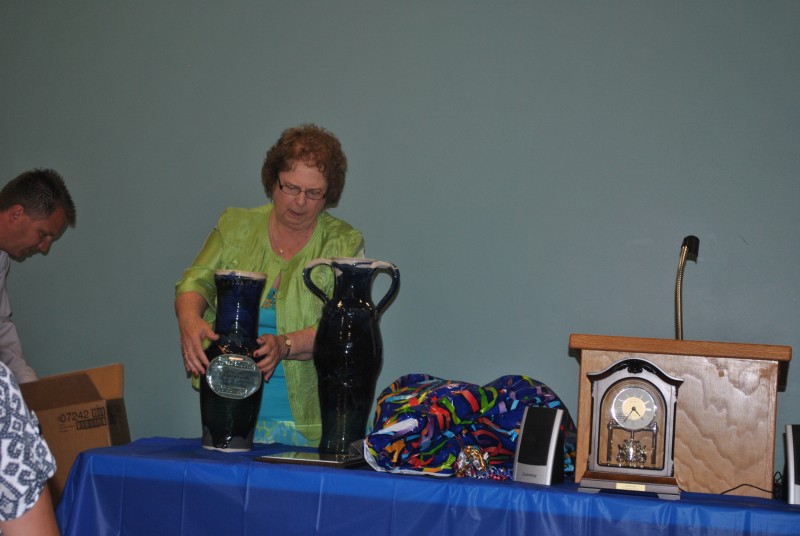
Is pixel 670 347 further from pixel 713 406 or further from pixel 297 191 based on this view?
pixel 297 191

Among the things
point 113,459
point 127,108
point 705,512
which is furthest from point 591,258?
point 127,108

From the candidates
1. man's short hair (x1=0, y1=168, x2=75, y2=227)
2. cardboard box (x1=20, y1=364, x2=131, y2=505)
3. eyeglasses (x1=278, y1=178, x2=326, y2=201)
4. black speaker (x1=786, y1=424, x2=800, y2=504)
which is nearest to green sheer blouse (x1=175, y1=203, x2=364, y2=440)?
eyeglasses (x1=278, y1=178, x2=326, y2=201)

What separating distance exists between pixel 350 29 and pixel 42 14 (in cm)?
133

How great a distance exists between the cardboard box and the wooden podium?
1.61 meters

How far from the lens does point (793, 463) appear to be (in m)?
1.14

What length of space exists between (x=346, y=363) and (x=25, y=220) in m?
1.60

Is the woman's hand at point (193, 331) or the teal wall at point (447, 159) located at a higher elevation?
the teal wall at point (447, 159)

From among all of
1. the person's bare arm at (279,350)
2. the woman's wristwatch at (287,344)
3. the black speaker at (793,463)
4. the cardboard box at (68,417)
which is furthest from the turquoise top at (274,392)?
the black speaker at (793,463)

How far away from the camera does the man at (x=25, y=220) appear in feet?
7.43

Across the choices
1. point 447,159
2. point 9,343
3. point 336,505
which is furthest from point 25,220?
point 336,505

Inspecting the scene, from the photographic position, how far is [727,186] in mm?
1828

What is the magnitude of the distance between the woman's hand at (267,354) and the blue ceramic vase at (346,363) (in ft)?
0.35

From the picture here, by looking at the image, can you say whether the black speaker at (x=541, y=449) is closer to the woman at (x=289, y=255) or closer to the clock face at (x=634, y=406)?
the clock face at (x=634, y=406)

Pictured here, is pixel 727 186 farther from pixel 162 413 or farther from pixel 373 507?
pixel 162 413
